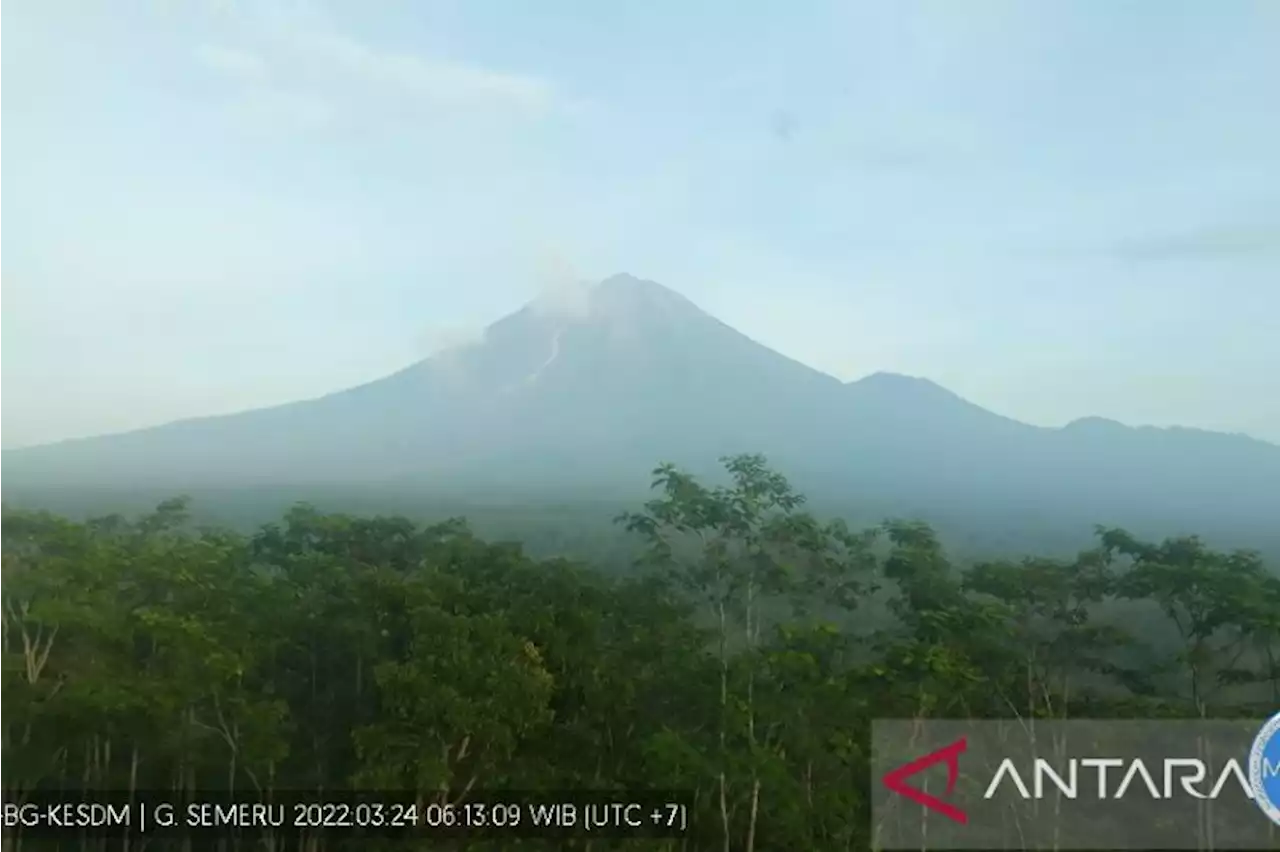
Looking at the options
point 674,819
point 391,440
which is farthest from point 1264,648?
point 391,440

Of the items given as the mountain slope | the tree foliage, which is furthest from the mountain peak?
the tree foliage

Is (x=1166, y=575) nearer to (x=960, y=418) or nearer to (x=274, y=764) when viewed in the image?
(x=274, y=764)

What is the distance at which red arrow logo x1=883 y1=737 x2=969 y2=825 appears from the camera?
23.5 feet

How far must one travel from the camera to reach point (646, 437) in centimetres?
6462

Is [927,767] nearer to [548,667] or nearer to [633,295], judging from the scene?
[548,667]

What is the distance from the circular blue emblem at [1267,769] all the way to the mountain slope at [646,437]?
98.9 feet

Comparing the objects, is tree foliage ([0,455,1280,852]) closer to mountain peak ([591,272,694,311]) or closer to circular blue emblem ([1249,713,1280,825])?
circular blue emblem ([1249,713,1280,825])

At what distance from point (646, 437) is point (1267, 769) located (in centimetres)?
5794

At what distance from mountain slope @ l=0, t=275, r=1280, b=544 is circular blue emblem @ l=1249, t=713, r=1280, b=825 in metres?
30.2

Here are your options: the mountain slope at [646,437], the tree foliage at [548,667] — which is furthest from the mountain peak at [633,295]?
the tree foliage at [548,667]

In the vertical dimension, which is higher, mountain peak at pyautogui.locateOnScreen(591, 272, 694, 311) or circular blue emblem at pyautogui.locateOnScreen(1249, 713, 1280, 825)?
mountain peak at pyautogui.locateOnScreen(591, 272, 694, 311)

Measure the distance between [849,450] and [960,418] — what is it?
25.3 meters

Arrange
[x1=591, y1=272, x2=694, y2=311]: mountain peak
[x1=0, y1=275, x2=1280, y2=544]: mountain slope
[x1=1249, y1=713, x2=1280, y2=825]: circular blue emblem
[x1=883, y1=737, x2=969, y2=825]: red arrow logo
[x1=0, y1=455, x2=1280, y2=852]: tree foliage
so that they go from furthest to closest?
[x1=591, y1=272, x2=694, y2=311]: mountain peak, [x1=0, y1=275, x2=1280, y2=544]: mountain slope, [x1=883, y1=737, x2=969, y2=825]: red arrow logo, [x1=1249, y1=713, x2=1280, y2=825]: circular blue emblem, [x1=0, y1=455, x2=1280, y2=852]: tree foliage

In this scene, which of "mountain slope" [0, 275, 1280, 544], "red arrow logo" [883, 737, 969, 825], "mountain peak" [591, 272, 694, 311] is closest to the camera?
"red arrow logo" [883, 737, 969, 825]
